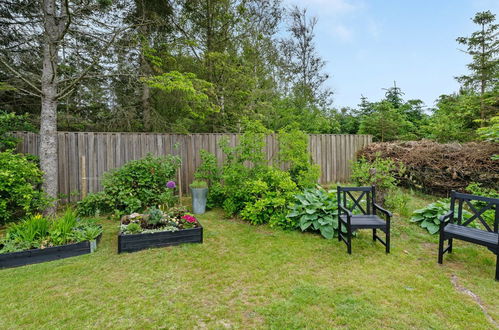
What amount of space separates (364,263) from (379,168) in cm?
248

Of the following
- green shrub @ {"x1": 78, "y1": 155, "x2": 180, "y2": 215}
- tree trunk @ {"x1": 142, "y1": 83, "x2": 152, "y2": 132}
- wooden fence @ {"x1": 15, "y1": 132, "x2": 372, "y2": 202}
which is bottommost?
green shrub @ {"x1": 78, "y1": 155, "x2": 180, "y2": 215}

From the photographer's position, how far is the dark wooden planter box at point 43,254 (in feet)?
8.74

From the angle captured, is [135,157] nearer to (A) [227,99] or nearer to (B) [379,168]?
(A) [227,99]

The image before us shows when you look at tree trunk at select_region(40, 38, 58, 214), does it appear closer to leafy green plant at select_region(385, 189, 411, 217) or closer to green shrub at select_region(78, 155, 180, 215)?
green shrub at select_region(78, 155, 180, 215)

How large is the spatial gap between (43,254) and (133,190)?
1.92 meters

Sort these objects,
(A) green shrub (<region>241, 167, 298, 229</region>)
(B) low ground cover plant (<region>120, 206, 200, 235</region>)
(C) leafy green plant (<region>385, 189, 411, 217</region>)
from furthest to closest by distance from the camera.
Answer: (C) leafy green plant (<region>385, 189, 411, 217</region>)
(A) green shrub (<region>241, 167, 298, 229</region>)
(B) low ground cover plant (<region>120, 206, 200, 235</region>)

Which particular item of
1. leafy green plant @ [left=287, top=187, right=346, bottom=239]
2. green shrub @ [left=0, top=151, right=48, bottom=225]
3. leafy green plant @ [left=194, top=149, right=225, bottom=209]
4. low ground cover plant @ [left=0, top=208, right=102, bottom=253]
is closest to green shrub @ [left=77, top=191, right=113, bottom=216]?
green shrub @ [left=0, top=151, right=48, bottom=225]

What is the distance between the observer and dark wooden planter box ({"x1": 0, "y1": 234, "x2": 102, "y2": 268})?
2.66 metres

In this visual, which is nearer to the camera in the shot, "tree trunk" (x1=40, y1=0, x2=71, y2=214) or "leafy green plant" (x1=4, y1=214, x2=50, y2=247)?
"leafy green plant" (x1=4, y1=214, x2=50, y2=247)

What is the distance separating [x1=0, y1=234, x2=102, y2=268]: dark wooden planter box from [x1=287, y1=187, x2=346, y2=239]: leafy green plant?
116 inches

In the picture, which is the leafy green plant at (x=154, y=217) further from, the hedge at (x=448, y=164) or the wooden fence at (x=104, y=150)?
the hedge at (x=448, y=164)

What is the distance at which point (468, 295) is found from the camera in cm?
215

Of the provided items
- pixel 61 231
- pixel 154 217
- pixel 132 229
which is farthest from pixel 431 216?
pixel 61 231

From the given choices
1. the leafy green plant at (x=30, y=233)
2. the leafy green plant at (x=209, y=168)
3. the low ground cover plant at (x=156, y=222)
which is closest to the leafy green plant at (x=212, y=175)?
the leafy green plant at (x=209, y=168)
